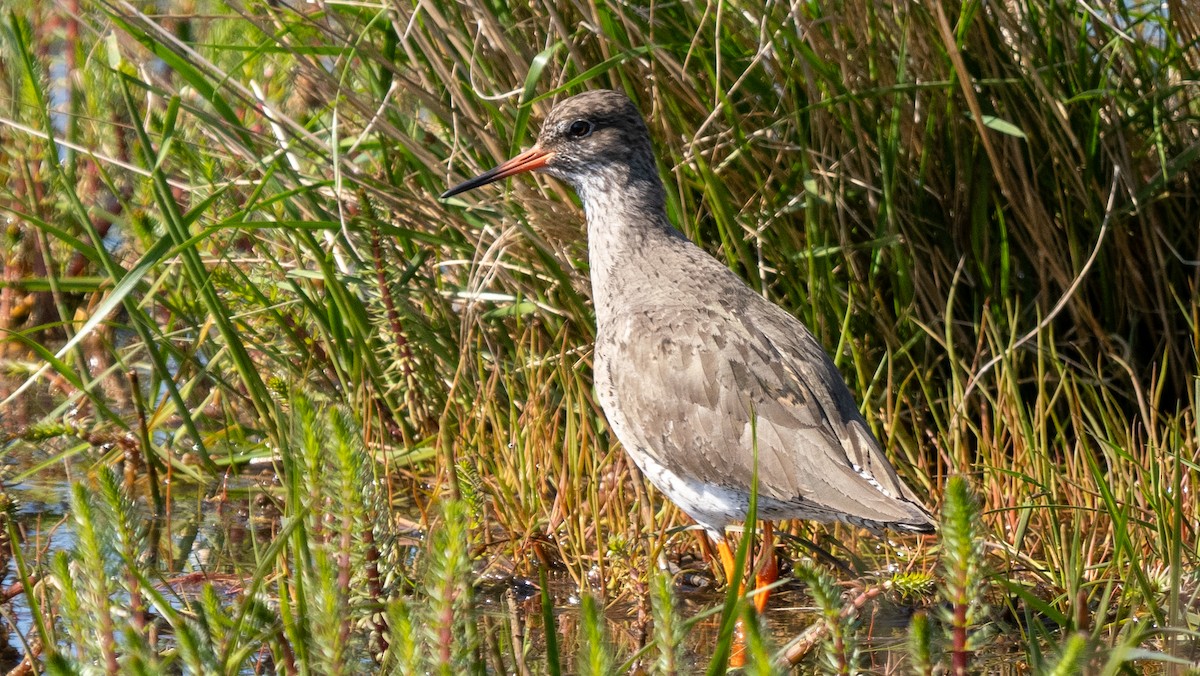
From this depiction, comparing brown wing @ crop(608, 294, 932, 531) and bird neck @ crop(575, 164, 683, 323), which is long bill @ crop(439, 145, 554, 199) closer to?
bird neck @ crop(575, 164, 683, 323)

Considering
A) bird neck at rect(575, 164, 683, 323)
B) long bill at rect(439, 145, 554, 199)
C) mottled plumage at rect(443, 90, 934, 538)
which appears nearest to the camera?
mottled plumage at rect(443, 90, 934, 538)

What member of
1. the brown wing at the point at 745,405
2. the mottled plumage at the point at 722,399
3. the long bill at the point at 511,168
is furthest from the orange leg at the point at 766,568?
the long bill at the point at 511,168

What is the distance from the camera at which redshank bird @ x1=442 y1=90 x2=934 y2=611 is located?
3684 mm

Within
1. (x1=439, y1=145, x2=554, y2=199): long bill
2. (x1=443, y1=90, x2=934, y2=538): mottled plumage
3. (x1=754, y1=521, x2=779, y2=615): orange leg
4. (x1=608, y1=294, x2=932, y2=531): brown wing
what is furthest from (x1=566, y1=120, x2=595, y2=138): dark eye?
(x1=754, y1=521, x2=779, y2=615): orange leg

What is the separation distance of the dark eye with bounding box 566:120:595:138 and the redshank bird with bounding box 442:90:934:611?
358 millimetres

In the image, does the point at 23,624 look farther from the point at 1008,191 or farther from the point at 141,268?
the point at 1008,191

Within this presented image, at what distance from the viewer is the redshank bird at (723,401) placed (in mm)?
3684

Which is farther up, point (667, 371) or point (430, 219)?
point (430, 219)

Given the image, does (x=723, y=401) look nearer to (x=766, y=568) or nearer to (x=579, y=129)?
(x=766, y=568)

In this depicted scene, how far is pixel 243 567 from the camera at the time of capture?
13.6ft

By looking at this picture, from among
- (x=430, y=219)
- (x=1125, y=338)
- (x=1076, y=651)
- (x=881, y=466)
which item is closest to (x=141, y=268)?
(x=430, y=219)

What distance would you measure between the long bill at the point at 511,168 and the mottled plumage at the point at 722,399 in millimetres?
380

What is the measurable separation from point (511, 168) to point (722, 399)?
111 centimetres

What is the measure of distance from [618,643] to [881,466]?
0.84 meters
